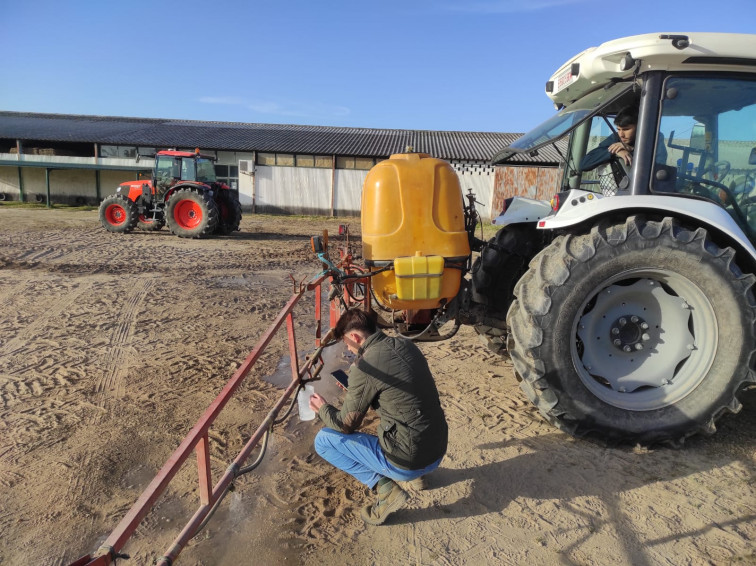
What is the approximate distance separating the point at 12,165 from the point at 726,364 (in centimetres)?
2544

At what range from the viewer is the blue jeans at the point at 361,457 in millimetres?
2457

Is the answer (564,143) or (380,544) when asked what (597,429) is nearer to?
(380,544)

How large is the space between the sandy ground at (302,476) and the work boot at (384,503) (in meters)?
0.04

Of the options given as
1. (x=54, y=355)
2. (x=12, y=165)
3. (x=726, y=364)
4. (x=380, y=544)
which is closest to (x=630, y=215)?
(x=726, y=364)

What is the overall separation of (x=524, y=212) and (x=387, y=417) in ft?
6.88

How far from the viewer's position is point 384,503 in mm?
2422

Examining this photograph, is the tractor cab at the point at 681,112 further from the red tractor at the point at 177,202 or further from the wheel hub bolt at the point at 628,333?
the red tractor at the point at 177,202

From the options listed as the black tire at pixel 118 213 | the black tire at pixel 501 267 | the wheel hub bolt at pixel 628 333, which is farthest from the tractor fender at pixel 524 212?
the black tire at pixel 118 213

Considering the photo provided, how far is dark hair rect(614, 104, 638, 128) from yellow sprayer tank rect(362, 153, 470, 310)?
3.87 ft

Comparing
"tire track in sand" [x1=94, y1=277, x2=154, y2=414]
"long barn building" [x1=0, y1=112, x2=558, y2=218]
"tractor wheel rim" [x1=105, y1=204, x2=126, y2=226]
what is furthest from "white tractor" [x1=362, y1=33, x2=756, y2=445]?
"long barn building" [x1=0, y1=112, x2=558, y2=218]

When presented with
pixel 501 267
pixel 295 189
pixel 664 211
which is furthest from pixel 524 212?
pixel 295 189

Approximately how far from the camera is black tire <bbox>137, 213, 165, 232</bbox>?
12.8 metres

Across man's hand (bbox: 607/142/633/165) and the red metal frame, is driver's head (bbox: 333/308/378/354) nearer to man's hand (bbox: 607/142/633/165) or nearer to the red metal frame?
the red metal frame

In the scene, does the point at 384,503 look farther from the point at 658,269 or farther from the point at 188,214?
the point at 188,214
